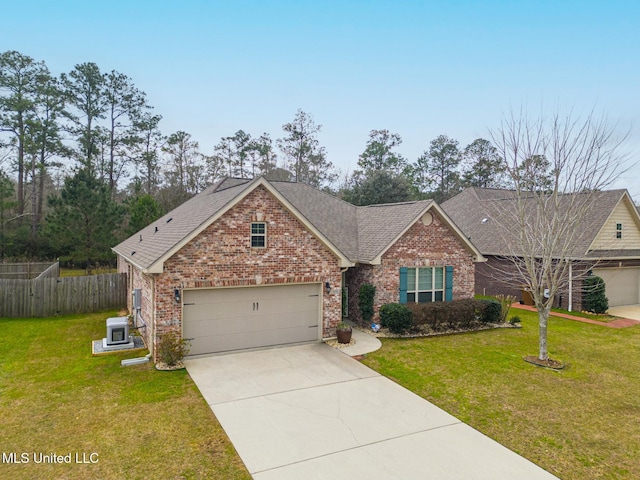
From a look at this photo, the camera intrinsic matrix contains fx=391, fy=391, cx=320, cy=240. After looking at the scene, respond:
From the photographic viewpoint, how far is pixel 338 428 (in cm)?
714

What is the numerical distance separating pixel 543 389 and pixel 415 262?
6.78 m

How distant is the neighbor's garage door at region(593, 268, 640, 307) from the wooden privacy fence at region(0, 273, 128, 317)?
22296 mm

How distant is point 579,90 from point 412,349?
9.85 meters

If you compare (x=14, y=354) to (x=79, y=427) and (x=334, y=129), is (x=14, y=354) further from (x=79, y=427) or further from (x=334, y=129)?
(x=334, y=129)

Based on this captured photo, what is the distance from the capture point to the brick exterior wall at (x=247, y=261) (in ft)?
34.5

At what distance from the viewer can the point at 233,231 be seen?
11258 millimetres

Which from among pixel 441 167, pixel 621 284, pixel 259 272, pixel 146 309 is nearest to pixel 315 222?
pixel 259 272

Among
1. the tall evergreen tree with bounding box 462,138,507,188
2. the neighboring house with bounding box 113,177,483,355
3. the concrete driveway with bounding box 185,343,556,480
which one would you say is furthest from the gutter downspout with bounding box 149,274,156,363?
the tall evergreen tree with bounding box 462,138,507,188

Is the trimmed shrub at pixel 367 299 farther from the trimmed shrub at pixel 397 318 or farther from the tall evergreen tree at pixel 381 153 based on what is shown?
the tall evergreen tree at pixel 381 153

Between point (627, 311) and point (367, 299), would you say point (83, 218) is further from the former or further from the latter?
point (627, 311)

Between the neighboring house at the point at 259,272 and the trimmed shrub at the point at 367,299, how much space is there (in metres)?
0.32

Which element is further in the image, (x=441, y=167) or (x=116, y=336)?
(x=441, y=167)

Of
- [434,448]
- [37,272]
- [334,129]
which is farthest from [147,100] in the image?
[434,448]

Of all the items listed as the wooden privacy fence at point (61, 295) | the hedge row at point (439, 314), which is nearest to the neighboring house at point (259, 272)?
the hedge row at point (439, 314)
